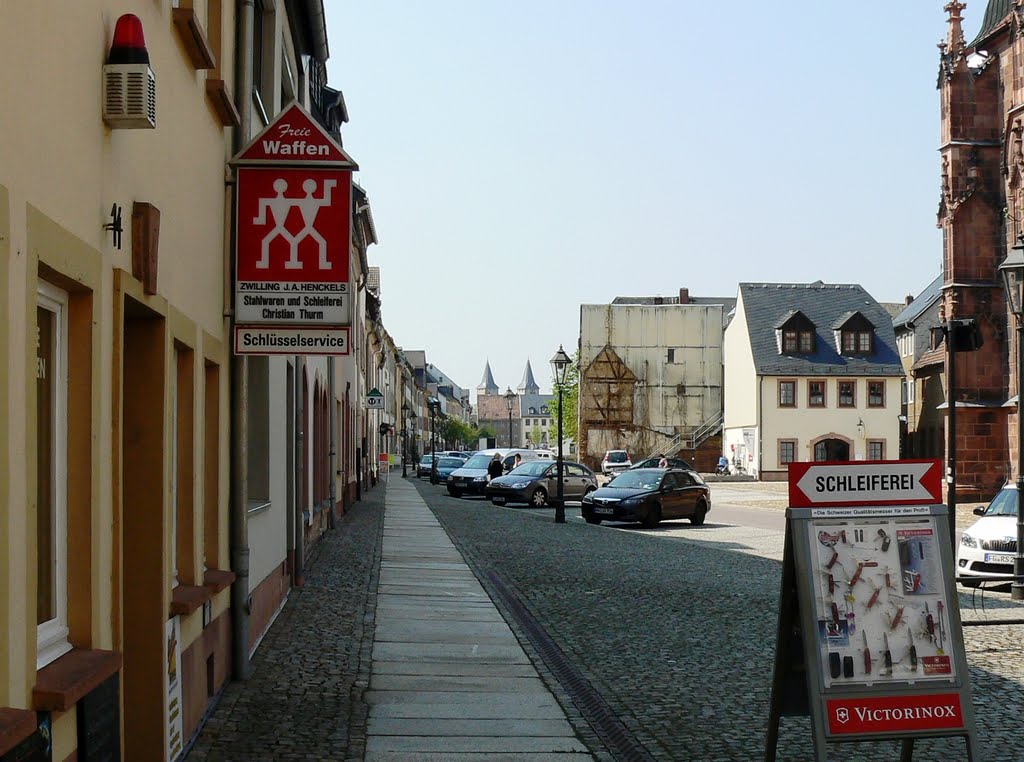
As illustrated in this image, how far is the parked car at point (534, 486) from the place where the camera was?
138ft

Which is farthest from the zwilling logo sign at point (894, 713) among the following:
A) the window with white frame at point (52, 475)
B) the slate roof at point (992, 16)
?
the slate roof at point (992, 16)

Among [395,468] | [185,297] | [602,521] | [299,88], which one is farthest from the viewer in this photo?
[395,468]

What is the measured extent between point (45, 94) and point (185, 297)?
3.41m

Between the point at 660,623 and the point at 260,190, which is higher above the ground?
the point at 260,190

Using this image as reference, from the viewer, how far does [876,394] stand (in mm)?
72000

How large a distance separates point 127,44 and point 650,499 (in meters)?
27.6

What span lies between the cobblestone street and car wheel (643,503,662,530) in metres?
9.33

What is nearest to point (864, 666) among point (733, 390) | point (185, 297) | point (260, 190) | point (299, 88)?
point (185, 297)

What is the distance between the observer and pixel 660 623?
13.8 meters

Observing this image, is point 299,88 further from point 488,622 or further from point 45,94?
point 45,94

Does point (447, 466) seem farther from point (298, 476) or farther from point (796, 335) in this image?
point (298, 476)

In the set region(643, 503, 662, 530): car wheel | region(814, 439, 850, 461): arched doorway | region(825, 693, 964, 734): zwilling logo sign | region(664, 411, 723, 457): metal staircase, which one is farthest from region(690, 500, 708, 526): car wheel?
region(664, 411, 723, 457): metal staircase

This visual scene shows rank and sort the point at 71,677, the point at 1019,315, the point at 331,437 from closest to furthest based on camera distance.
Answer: the point at 71,677
the point at 1019,315
the point at 331,437

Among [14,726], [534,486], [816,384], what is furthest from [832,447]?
[14,726]
